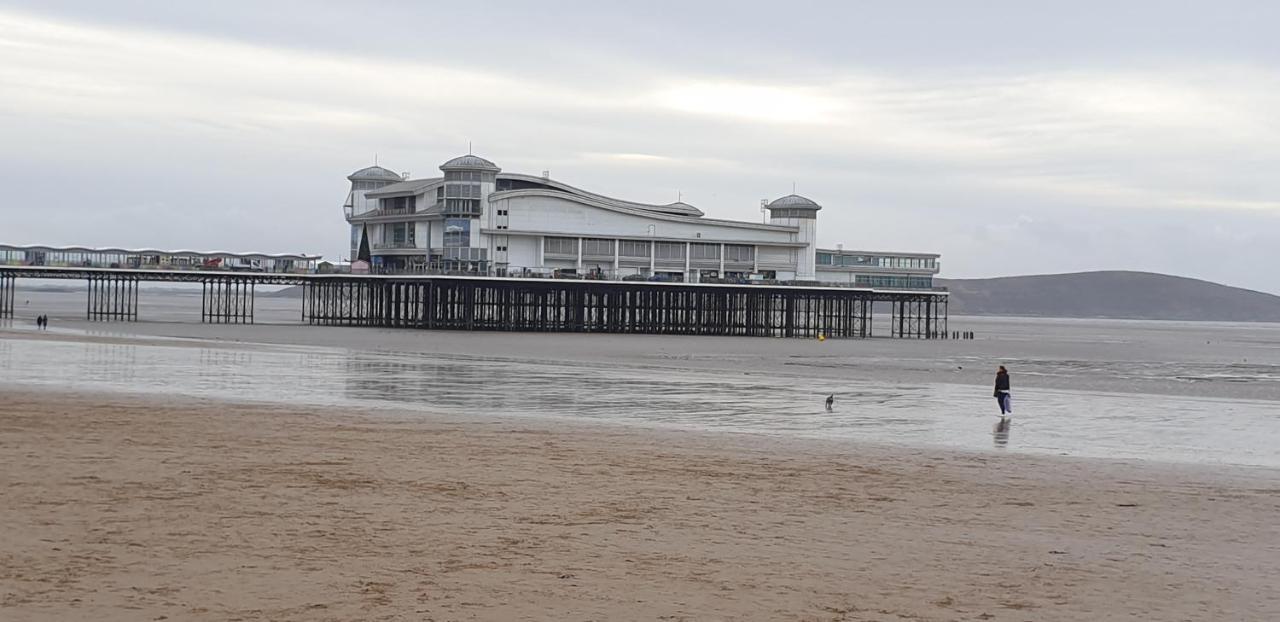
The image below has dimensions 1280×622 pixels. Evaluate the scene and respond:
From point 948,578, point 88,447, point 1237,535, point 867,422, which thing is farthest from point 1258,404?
point 88,447

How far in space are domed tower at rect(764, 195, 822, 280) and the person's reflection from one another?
5973 cm

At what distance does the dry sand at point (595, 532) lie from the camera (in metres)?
9.57

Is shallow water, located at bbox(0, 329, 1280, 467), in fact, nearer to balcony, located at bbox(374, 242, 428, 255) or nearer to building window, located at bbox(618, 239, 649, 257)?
balcony, located at bbox(374, 242, 428, 255)

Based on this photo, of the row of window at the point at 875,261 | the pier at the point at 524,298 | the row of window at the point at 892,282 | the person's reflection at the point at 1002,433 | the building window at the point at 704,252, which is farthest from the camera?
the row of window at the point at 875,261

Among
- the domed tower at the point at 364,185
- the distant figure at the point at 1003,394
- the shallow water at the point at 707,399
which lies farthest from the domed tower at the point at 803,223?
the distant figure at the point at 1003,394

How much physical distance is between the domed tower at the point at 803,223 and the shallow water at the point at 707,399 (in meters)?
45.7

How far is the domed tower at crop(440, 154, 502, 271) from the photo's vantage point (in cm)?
7575

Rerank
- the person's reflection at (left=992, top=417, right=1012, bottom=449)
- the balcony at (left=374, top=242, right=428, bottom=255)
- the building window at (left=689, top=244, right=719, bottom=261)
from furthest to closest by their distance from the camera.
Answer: the building window at (left=689, top=244, right=719, bottom=261) < the balcony at (left=374, top=242, right=428, bottom=255) < the person's reflection at (left=992, top=417, right=1012, bottom=449)

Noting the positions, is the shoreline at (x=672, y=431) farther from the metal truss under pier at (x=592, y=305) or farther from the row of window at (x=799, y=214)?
the row of window at (x=799, y=214)

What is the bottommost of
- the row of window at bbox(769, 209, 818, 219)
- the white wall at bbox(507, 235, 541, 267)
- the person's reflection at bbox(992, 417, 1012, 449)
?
the person's reflection at bbox(992, 417, 1012, 449)

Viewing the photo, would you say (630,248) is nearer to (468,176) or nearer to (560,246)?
(560,246)

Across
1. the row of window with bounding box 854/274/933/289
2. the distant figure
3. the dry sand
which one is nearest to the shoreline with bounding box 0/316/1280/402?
the distant figure

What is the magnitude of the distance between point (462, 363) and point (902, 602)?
31785 mm

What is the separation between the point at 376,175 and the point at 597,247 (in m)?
19.1
